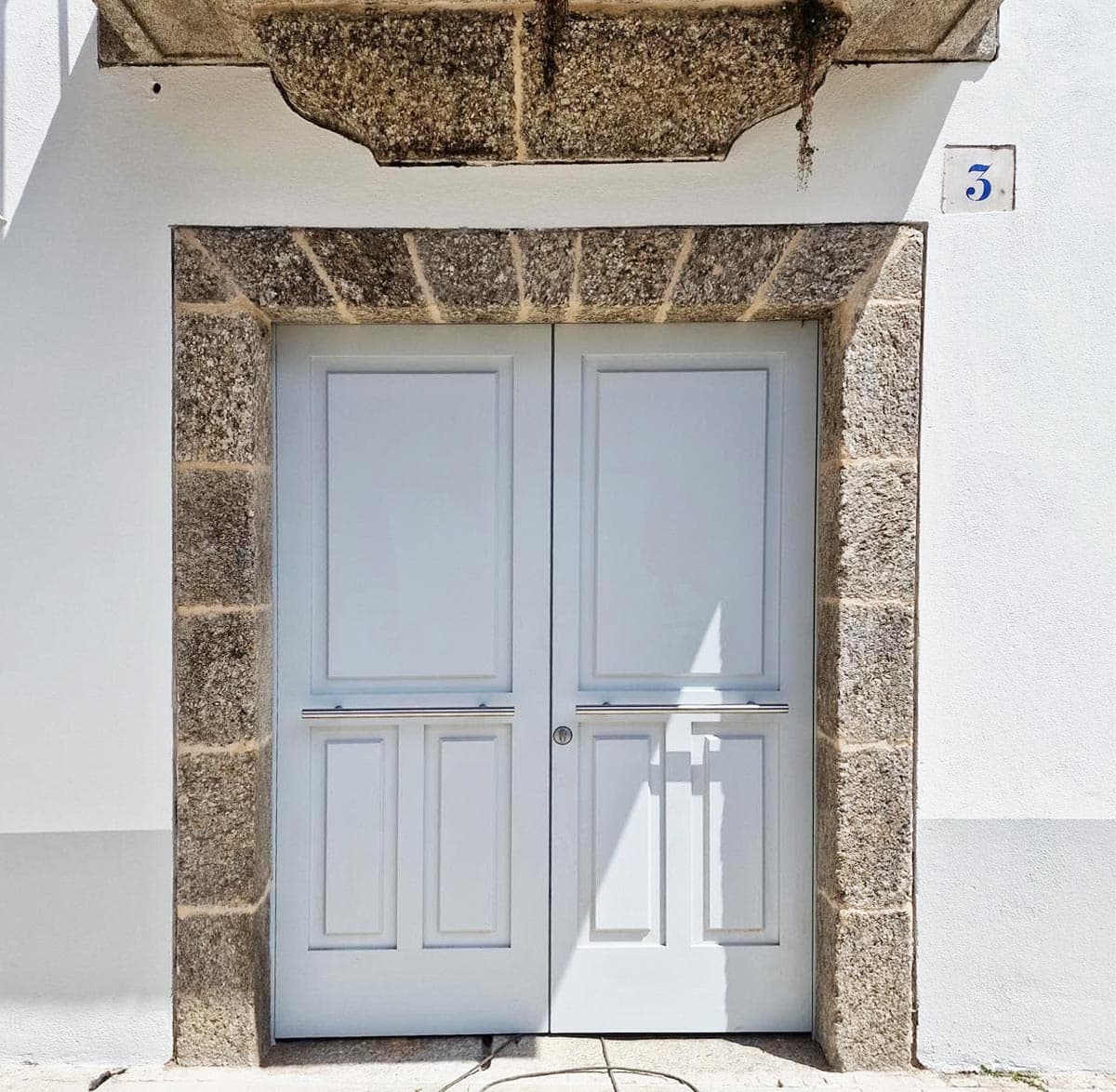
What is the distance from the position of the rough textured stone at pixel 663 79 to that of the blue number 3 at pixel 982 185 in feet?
1.86

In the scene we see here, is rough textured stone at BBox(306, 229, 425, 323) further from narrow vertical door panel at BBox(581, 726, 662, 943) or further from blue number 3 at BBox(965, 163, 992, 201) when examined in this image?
blue number 3 at BBox(965, 163, 992, 201)

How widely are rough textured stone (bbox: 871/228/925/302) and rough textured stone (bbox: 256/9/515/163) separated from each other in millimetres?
1118

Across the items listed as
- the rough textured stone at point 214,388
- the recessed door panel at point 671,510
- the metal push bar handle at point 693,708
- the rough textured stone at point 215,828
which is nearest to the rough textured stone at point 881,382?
the recessed door panel at point 671,510

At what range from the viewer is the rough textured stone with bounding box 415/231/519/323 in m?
2.42

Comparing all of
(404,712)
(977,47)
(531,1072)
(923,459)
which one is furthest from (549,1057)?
(977,47)

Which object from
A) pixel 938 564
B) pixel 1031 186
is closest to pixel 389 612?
pixel 938 564

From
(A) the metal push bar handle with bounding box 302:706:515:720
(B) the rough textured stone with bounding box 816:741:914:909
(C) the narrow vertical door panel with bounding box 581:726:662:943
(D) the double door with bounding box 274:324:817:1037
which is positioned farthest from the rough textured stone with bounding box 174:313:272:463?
(B) the rough textured stone with bounding box 816:741:914:909

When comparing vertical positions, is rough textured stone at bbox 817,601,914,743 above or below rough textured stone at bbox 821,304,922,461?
below

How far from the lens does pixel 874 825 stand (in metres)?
2.48

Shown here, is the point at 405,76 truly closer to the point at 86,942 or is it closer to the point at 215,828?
the point at 215,828

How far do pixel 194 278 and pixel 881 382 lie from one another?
1.99 metres

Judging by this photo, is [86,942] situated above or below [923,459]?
below

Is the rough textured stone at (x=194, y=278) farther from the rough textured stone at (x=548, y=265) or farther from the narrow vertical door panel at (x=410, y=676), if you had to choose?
the rough textured stone at (x=548, y=265)

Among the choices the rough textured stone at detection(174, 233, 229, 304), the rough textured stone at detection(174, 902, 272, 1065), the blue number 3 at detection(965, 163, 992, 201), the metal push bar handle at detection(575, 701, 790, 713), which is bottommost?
the rough textured stone at detection(174, 902, 272, 1065)
